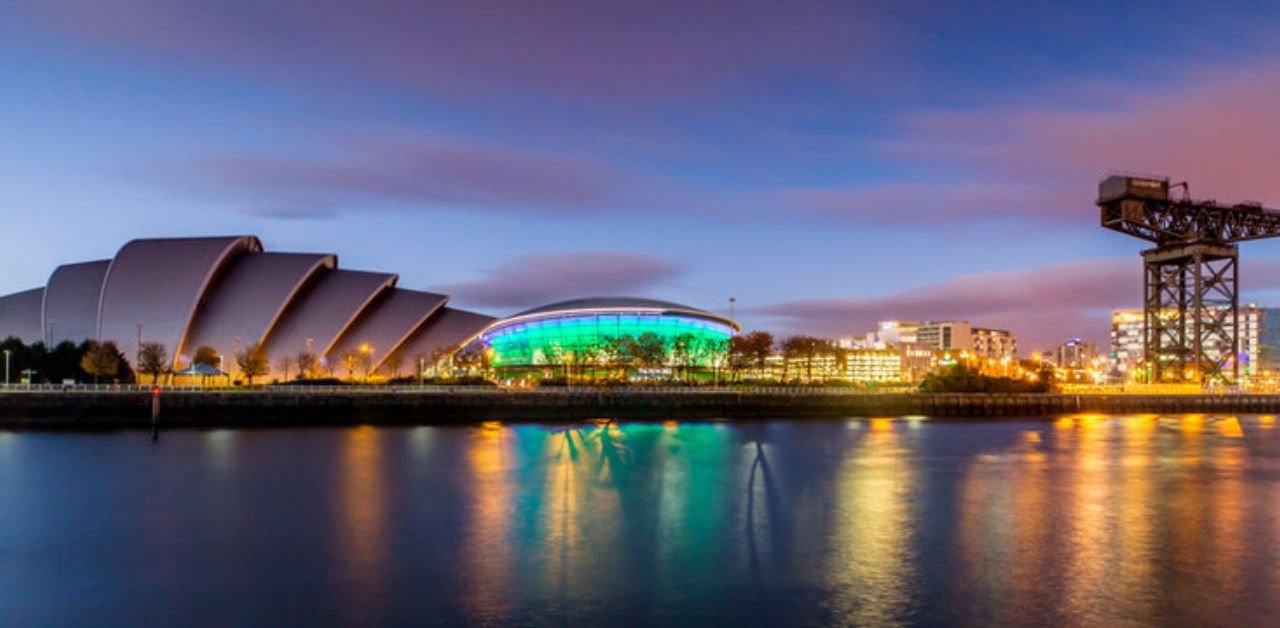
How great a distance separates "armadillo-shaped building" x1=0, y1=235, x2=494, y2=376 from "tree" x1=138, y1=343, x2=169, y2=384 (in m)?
1.23

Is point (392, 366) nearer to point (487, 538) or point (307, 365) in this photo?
point (307, 365)

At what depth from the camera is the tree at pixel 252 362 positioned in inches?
2776

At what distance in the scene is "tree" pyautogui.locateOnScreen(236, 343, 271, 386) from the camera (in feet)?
231

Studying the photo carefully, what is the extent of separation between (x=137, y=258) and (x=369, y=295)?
1872cm

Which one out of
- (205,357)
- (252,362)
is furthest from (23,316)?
(252,362)

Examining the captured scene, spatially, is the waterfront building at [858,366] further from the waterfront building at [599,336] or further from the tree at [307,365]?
the tree at [307,365]

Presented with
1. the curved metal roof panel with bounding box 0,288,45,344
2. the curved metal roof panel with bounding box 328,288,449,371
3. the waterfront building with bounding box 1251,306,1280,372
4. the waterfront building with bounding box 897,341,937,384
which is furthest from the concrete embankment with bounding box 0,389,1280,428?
the waterfront building with bounding box 1251,306,1280,372

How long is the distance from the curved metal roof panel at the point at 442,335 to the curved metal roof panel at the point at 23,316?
30195 millimetres

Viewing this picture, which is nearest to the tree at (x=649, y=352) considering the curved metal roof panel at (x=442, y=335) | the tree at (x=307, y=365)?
the curved metal roof panel at (x=442, y=335)

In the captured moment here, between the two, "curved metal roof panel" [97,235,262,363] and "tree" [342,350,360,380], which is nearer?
"curved metal roof panel" [97,235,262,363]

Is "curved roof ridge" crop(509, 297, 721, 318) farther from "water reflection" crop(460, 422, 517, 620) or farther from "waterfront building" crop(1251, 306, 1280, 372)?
"waterfront building" crop(1251, 306, 1280, 372)

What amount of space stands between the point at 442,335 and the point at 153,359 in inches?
1135

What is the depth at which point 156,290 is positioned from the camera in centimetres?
7494

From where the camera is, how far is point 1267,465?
106ft
